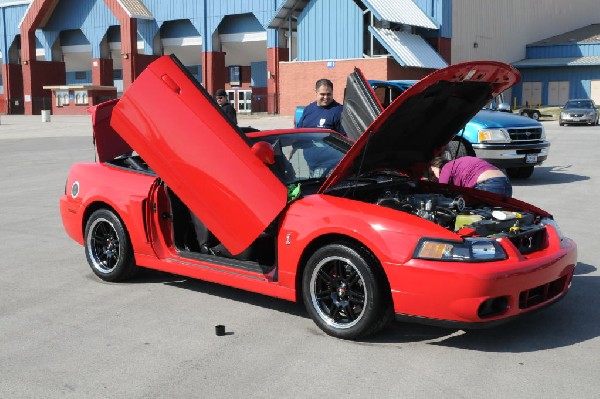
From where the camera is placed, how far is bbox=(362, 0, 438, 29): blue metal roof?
40.1 m

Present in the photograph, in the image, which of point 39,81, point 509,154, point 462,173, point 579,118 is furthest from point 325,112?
point 39,81

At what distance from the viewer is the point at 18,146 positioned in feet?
78.9

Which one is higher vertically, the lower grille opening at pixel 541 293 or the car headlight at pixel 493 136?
the car headlight at pixel 493 136

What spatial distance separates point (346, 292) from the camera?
4738mm

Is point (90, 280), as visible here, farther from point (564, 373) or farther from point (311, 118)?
point (564, 373)

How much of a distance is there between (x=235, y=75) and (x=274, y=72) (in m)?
12.3

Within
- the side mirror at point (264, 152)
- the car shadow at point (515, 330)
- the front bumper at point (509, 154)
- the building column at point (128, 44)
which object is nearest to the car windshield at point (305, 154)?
the side mirror at point (264, 152)

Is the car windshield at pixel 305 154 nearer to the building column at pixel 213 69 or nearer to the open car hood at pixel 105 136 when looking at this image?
the open car hood at pixel 105 136

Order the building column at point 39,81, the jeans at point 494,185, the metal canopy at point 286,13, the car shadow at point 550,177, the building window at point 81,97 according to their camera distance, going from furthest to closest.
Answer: the building column at point 39,81, the building window at point 81,97, the metal canopy at point 286,13, the car shadow at point 550,177, the jeans at point 494,185

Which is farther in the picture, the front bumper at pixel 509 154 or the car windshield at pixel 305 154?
the front bumper at pixel 509 154

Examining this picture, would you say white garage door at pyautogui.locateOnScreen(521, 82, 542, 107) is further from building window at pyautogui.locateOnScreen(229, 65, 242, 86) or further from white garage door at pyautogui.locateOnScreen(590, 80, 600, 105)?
building window at pyautogui.locateOnScreen(229, 65, 242, 86)

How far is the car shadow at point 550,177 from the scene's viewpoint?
1297cm

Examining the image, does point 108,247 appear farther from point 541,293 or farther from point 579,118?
point 579,118

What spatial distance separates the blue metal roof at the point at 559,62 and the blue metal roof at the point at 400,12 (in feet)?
43.9
